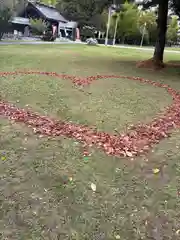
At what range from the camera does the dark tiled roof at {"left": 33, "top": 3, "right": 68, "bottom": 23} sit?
120 ft

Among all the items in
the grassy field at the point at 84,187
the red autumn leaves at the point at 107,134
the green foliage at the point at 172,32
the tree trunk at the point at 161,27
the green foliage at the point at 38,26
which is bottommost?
the grassy field at the point at 84,187

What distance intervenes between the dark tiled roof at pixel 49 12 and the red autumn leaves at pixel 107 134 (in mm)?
33507

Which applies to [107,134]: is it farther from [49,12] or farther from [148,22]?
[148,22]

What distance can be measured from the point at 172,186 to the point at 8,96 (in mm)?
4764

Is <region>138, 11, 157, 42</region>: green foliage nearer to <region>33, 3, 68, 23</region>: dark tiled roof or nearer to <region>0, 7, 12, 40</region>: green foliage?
<region>33, 3, 68, 23</region>: dark tiled roof

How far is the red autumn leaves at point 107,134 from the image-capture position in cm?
453

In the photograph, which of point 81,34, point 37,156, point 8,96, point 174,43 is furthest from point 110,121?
point 174,43

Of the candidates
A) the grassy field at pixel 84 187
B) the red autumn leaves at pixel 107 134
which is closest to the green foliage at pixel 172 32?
the red autumn leaves at pixel 107 134

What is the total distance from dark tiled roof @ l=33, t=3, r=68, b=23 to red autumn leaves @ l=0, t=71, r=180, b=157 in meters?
33.5

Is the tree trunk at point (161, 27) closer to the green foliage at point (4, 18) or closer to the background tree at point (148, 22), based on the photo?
the green foliage at point (4, 18)

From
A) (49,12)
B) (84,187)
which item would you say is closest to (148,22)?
(49,12)

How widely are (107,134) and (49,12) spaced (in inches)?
1449

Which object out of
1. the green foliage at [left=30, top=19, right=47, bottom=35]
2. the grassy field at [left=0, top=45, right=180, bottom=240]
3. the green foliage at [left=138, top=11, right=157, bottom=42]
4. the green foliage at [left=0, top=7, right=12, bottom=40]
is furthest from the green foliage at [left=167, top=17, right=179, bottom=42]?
the grassy field at [left=0, top=45, right=180, bottom=240]

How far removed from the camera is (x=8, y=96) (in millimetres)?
7008
